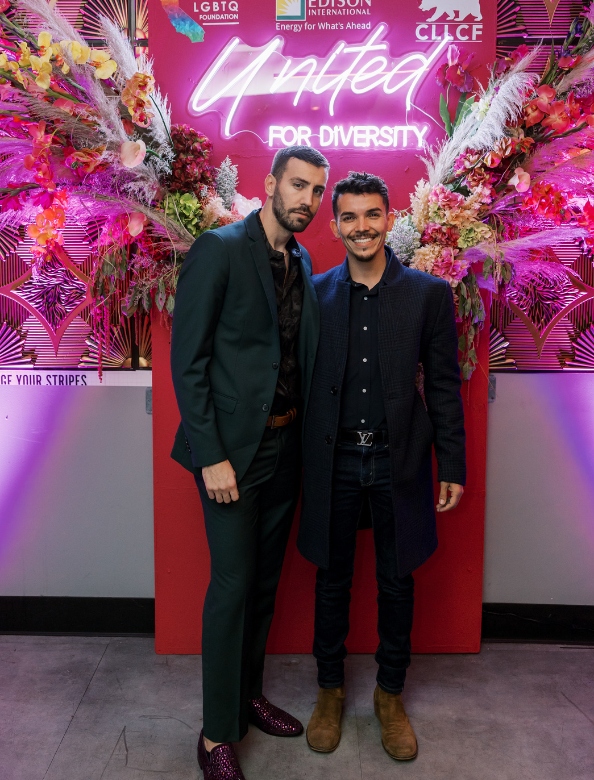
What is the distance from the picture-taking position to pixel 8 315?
9.20ft

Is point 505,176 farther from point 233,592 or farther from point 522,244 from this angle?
point 233,592

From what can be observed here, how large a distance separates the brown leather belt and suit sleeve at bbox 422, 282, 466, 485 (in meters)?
0.52

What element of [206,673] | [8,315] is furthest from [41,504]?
[206,673]

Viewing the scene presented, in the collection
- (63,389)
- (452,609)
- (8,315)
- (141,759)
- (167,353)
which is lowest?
(141,759)

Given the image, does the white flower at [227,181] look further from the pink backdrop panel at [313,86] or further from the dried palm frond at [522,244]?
the dried palm frond at [522,244]

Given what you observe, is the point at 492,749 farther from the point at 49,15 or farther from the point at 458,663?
the point at 49,15

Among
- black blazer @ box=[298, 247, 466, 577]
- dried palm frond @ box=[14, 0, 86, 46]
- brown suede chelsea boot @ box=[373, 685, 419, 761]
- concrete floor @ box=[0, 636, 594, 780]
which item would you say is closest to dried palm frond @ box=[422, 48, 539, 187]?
black blazer @ box=[298, 247, 466, 577]

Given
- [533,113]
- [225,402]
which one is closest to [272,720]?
[225,402]

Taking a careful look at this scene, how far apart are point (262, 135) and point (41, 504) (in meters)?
2.00

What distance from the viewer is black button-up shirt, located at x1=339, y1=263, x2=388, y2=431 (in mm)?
2119

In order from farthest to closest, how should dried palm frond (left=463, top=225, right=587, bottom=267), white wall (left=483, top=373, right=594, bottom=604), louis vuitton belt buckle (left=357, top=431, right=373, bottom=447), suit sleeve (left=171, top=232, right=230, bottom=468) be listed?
white wall (left=483, top=373, right=594, bottom=604) → dried palm frond (left=463, top=225, right=587, bottom=267) → louis vuitton belt buckle (left=357, top=431, right=373, bottom=447) → suit sleeve (left=171, top=232, right=230, bottom=468)

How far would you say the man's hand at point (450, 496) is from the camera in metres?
2.22

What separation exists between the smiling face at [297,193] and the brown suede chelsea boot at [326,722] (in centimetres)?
175

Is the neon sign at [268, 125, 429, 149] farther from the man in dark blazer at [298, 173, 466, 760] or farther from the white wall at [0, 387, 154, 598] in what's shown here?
the white wall at [0, 387, 154, 598]
